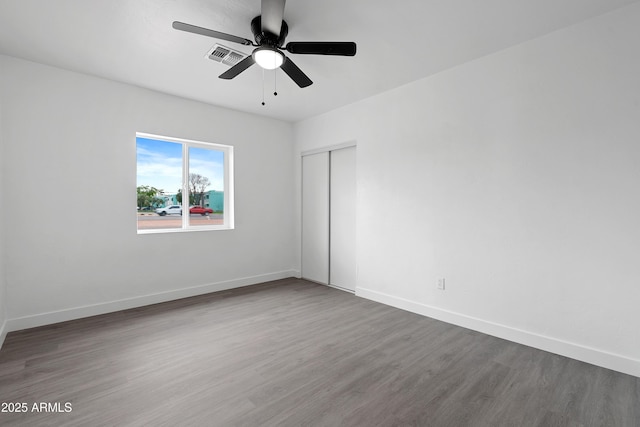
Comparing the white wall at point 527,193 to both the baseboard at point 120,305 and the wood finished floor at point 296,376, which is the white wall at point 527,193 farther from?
the baseboard at point 120,305

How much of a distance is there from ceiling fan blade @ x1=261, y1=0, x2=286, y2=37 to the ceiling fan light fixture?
0.11 metres

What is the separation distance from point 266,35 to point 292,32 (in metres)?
0.41

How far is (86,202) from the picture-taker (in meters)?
3.23

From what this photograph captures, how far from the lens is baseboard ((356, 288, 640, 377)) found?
219 centimetres

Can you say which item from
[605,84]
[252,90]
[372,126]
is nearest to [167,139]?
[252,90]

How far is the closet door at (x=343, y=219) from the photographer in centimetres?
430

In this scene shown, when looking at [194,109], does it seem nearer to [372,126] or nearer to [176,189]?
[176,189]

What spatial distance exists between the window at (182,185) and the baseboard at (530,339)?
2.83 metres

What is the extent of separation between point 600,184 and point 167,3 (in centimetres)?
353

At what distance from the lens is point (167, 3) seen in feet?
6.91

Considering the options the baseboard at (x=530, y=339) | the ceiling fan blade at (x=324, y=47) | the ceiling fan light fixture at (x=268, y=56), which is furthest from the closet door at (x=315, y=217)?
the ceiling fan blade at (x=324, y=47)

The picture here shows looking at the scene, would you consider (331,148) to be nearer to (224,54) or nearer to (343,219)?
(343,219)

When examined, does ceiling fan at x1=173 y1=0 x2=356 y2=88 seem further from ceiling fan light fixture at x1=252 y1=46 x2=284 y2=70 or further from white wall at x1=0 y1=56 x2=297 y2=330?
white wall at x1=0 y1=56 x2=297 y2=330

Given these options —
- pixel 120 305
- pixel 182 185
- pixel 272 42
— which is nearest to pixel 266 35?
pixel 272 42
